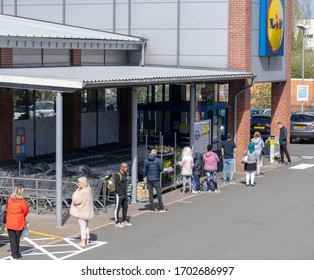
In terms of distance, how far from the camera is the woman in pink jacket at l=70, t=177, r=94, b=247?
17.4 m

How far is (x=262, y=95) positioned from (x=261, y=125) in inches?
788

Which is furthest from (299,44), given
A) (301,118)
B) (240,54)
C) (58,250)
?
(58,250)

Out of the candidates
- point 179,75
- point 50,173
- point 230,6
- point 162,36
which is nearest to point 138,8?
point 162,36

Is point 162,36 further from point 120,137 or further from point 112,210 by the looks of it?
point 112,210

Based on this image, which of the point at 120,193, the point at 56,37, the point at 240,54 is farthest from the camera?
the point at 240,54

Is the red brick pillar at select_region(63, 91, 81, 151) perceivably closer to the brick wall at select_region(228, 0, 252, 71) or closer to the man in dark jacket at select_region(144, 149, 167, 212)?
the brick wall at select_region(228, 0, 252, 71)

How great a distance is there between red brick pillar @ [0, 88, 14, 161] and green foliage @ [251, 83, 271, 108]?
3911 centimetres

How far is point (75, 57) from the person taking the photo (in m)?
27.8

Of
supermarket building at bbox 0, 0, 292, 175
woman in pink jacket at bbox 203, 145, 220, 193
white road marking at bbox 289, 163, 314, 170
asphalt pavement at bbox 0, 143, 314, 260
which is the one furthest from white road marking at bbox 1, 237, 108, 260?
white road marking at bbox 289, 163, 314, 170

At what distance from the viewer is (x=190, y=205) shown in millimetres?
22875

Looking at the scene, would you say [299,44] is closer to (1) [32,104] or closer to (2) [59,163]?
(1) [32,104]

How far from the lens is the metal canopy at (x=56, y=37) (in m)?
24.0

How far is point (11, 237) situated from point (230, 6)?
16080mm

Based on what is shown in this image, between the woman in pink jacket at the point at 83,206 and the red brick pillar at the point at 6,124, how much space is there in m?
7.85
